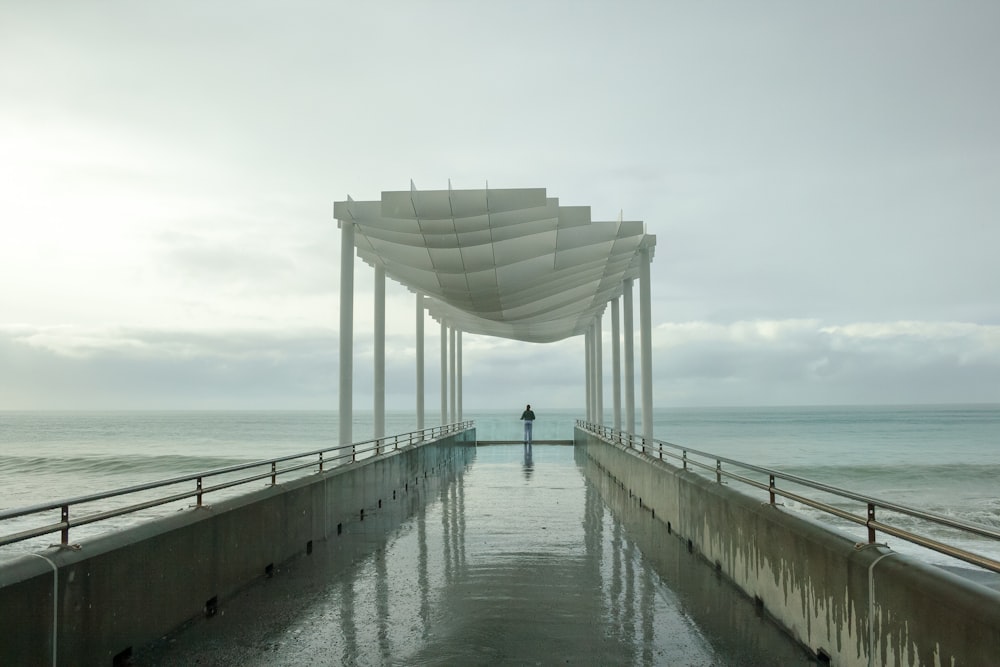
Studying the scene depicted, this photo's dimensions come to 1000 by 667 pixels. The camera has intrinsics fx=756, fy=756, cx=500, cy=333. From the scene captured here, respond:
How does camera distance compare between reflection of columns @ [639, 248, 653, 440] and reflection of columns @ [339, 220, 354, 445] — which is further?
reflection of columns @ [639, 248, 653, 440]

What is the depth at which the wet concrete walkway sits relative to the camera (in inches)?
207

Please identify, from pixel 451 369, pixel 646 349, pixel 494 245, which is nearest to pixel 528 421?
pixel 451 369

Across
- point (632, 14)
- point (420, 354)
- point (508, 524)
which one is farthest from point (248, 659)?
point (420, 354)

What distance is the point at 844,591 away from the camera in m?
4.78

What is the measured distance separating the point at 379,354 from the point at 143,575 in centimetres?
1330

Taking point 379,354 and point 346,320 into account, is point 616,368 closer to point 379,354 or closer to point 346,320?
point 379,354

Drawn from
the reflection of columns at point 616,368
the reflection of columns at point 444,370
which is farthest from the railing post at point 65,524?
the reflection of columns at point 444,370

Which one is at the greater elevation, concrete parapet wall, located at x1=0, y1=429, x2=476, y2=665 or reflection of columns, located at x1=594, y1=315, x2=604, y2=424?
reflection of columns, located at x1=594, y1=315, x2=604, y2=424

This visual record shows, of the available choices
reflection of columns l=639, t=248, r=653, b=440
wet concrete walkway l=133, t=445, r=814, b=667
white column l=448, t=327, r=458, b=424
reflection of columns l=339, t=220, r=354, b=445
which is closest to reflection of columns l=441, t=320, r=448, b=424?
white column l=448, t=327, r=458, b=424

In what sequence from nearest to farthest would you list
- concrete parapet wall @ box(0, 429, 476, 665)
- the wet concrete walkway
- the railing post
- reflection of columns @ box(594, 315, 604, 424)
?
concrete parapet wall @ box(0, 429, 476, 665)
the railing post
the wet concrete walkway
reflection of columns @ box(594, 315, 604, 424)

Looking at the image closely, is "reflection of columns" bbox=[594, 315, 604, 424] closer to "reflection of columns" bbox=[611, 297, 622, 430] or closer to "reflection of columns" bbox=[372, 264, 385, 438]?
"reflection of columns" bbox=[611, 297, 622, 430]

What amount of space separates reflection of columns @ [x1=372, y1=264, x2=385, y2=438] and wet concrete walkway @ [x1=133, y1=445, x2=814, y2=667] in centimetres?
642

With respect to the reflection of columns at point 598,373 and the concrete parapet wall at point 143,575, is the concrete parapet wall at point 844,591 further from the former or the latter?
the reflection of columns at point 598,373

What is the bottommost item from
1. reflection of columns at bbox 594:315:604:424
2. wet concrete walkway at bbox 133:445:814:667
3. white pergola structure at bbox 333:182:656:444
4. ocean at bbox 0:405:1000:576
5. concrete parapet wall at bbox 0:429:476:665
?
ocean at bbox 0:405:1000:576
